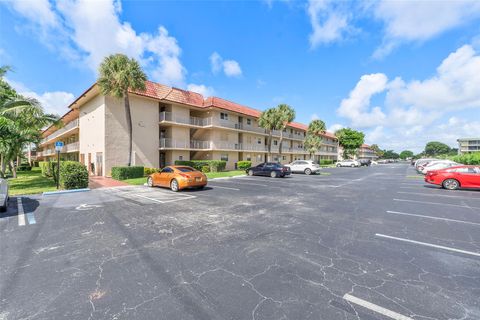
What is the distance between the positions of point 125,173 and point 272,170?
13.1 metres

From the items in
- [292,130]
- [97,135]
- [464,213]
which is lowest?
[464,213]

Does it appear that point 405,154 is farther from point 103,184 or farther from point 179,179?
point 103,184

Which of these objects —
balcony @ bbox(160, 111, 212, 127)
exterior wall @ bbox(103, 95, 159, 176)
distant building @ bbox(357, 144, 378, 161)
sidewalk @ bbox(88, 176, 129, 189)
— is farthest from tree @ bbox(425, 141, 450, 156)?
sidewalk @ bbox(88, 176, 129, 189)

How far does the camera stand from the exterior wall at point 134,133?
63.3ft

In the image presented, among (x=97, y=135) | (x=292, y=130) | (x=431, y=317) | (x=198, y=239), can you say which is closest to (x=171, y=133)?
(x=97, y=135)

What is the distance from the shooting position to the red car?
38.7 feet

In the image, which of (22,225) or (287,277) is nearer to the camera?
(287,277)

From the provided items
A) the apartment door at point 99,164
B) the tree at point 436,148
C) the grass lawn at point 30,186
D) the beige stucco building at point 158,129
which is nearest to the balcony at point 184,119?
the beige stucco building at point 158,129

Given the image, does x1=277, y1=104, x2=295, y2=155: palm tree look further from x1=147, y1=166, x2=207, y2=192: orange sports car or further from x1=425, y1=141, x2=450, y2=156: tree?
x1=425, y1=141, x2=450, y2=156: tree

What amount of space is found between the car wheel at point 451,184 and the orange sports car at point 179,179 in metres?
14.7

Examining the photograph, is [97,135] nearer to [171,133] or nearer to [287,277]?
[171,133]

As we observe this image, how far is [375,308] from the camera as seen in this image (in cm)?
253

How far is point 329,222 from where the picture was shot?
6.00 meters

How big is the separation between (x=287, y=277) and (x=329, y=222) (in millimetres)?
3356
